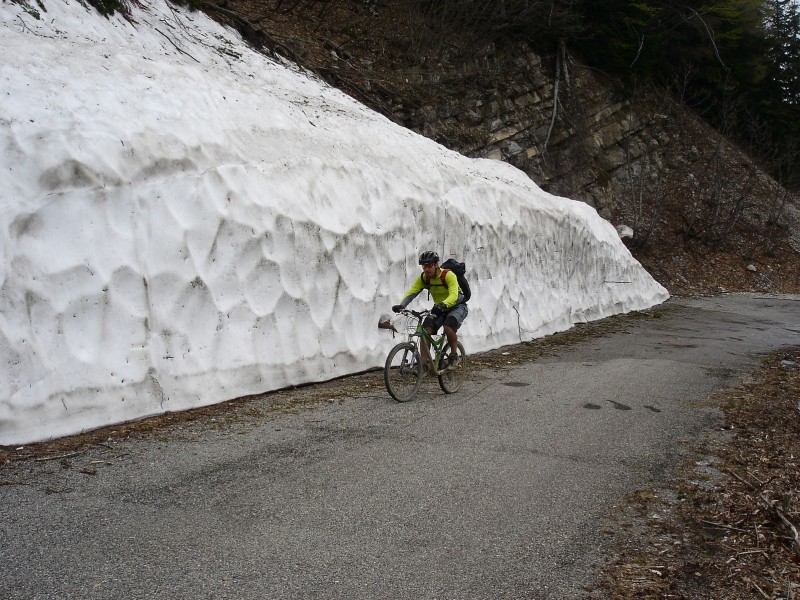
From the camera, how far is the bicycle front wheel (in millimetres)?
8430

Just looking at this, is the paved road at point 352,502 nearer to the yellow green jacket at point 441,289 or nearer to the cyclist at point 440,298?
the cyclist at point 440,298

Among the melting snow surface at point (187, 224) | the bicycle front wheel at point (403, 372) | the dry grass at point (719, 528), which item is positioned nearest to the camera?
the dry grass at point (719, 528)

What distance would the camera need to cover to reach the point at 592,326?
17281 mm

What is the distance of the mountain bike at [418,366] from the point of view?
27.9 ft

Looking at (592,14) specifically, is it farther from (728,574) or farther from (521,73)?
(728,574)

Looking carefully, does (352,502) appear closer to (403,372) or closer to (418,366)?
(403,372)

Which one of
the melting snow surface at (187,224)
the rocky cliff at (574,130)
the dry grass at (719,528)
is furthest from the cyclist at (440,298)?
the rocky cliff at (574,130)

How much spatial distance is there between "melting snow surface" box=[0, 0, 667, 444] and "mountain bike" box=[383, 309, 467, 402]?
1431 mm

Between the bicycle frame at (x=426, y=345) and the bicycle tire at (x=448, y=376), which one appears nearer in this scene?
the bicycle frame at (x=426, y=345)

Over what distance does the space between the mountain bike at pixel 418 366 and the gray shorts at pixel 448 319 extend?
10 centimetres

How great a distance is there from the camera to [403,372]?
28.3 feet

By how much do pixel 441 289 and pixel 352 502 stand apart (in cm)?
459

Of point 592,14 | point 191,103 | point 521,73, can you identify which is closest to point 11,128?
point 191,103

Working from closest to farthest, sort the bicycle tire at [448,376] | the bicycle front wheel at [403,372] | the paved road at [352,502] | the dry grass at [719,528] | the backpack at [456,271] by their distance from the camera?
the paved road at [352,502], the dry grass at [719,528], the bicycle front wheel at [403,372], the bicycle tire at [448,376], the backpack at [456,271]
